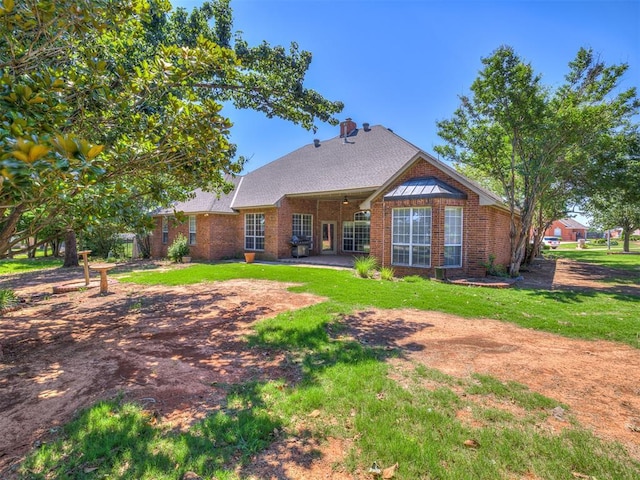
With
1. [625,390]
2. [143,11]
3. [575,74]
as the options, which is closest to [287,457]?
[625,390]

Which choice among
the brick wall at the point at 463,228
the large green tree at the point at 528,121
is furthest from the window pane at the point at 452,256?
the large green tree at the point at 528,121

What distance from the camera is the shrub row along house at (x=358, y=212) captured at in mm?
12172

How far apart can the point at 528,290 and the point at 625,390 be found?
22.9ft

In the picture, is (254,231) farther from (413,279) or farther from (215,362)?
(215,362)

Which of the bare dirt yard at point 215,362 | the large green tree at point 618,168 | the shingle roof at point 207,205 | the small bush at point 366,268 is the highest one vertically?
the large green tree at point 618,168

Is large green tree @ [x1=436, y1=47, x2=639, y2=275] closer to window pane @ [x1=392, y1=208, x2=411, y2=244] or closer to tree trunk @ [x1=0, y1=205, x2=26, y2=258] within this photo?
window pane @ [x1=392, y1=208, x2=411, y2=244]

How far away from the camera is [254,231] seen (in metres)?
19.2

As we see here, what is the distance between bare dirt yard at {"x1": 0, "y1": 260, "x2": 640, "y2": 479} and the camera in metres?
3.15

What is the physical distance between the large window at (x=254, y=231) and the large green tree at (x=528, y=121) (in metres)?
10.7

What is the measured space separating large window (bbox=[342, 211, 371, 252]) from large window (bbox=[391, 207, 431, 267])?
6.20m

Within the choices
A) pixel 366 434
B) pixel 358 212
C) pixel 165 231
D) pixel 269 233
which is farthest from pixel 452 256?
pixel 165 231

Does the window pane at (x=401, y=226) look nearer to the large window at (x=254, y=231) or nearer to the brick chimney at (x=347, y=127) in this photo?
the large window at (x=254, y=231)

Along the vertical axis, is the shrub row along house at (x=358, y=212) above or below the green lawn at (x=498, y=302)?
above

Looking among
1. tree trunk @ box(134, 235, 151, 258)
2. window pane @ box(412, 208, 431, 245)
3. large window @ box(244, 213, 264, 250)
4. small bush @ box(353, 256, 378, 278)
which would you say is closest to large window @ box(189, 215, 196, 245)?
large window @ box(244, 213, 264, 250)
